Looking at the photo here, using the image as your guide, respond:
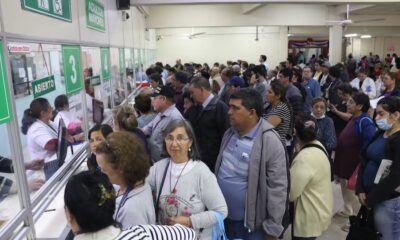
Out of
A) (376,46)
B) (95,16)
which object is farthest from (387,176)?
(376,46)

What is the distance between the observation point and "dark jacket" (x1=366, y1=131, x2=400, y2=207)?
7.32ft

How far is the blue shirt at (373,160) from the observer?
243 centimetres

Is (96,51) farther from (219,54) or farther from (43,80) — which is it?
(219,54)

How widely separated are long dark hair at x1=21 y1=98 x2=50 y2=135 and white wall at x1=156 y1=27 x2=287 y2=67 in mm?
12744

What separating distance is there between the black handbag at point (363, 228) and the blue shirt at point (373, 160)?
184 millimetres

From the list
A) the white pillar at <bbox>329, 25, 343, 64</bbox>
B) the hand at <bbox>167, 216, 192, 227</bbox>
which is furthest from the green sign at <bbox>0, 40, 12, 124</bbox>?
the white pillar at <bbox>329, 25, 343, 64</bbox>

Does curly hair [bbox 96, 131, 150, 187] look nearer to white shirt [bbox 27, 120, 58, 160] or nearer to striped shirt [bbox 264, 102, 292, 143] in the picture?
white shirt [bbox 27, 120, 58, 160]

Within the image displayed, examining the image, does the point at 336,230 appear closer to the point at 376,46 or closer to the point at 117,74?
the point at 117,74

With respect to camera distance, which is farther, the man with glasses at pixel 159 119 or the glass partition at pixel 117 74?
the glass partition at pixel 117 74

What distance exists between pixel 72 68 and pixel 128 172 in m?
1.65

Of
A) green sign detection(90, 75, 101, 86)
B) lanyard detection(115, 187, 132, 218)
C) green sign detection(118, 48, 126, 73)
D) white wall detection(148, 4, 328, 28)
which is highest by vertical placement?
white wall detection(148, 4, 328, 28)

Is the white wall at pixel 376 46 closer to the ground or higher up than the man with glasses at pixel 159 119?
higher up

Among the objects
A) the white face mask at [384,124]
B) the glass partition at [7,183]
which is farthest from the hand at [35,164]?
the white face mask at [384,124]

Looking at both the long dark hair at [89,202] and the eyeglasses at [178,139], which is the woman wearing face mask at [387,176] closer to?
the eyeglasses at [178,139]
